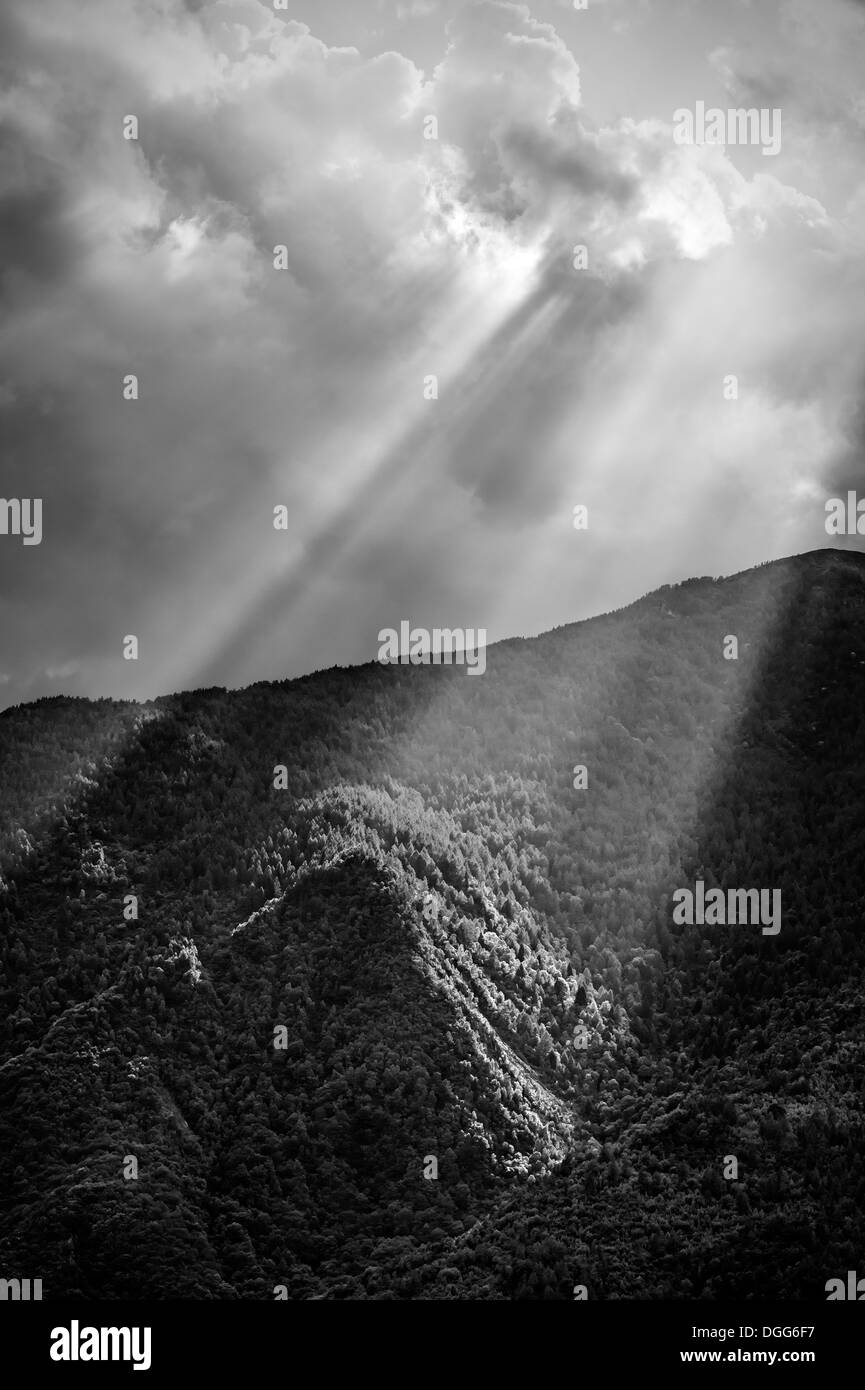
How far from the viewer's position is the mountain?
90.7 feet

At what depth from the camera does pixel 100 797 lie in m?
44.2

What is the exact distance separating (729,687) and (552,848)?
1814 centimetres

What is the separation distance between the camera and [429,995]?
34594 millimetres

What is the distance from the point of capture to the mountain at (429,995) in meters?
27.6

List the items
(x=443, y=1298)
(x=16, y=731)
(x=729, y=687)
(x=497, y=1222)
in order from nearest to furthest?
(x=443, y=1298) → (x=497, y=1222) → (x=16, y=731) → (x=729, y=687)

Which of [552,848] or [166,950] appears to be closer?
[166,950]

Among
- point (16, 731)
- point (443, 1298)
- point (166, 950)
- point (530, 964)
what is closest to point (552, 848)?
point (530, 964)

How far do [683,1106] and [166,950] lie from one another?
1741cm

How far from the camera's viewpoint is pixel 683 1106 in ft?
107

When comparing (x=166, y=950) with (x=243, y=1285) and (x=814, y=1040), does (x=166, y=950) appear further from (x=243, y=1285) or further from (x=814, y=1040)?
(x=814, y=1040)
